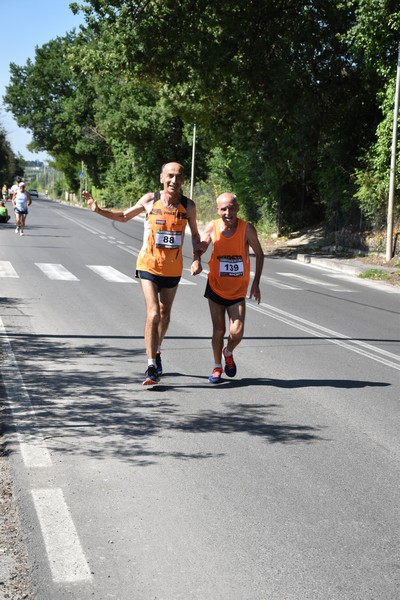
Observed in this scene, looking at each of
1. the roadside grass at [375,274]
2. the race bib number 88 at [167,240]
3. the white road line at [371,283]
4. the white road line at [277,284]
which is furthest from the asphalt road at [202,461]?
the roadside grass at [375,274]

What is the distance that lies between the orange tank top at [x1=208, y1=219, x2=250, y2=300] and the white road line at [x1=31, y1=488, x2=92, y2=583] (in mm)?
3540

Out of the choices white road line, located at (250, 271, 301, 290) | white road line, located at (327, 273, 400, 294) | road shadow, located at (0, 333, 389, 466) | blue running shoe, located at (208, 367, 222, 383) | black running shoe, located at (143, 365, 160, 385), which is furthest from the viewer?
white road line, located at (327, 273, 400, 294)

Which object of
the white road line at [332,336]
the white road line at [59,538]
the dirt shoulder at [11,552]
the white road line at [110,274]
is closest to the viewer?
the dirt shoulder at [11,552]

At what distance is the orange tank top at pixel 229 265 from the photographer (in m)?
8.12

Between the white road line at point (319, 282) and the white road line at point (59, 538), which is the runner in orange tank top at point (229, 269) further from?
the white road line at point (319, 282)

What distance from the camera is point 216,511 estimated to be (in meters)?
4.75

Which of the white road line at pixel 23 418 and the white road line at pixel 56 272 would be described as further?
the white road line at pixel 56 272

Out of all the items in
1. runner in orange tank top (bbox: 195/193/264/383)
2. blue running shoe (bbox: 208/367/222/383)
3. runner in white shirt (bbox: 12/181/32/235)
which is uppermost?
runner in white shirt (bbox: 12/181/32/235)

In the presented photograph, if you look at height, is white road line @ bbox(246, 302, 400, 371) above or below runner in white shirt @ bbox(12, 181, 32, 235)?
below

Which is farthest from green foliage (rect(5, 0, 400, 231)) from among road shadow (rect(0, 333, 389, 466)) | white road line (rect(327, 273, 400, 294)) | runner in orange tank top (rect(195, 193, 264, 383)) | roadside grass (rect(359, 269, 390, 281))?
road shadow (rect(0, 333, 389, 466))

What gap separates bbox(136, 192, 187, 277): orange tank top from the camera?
7.93 meters

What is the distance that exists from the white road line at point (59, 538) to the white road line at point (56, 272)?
38.8 ft

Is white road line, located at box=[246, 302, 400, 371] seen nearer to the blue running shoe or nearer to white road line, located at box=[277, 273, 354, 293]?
the blue running shoe

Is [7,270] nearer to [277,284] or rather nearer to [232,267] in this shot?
[277,284]
